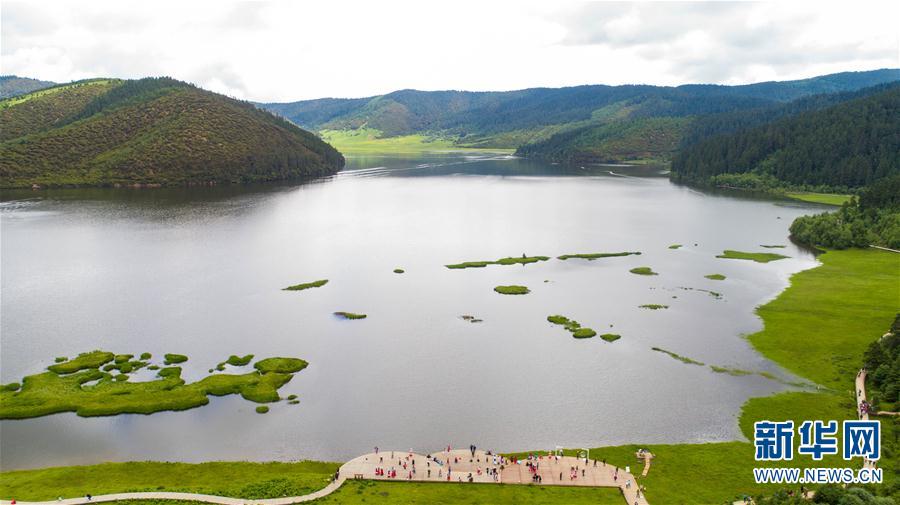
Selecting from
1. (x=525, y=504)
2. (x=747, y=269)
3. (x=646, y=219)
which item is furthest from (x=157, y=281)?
(x=646, y=219)

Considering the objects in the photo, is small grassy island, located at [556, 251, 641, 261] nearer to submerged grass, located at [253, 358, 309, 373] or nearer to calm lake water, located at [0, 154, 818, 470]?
calm lake water, located at [0, 154, 818, 470]

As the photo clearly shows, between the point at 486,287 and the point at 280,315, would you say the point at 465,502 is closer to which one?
the point at 280,315

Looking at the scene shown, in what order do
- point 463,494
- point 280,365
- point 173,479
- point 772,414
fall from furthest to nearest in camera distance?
point 280,365 < point 772,414 < point 173,479 < point 463,494

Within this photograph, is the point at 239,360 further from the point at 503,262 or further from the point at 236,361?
the point at 503,262

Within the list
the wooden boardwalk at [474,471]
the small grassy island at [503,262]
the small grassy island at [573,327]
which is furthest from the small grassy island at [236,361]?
the small grassy island at [503,262]

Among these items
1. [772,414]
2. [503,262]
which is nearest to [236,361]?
[772,414]

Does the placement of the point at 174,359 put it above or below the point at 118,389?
above
